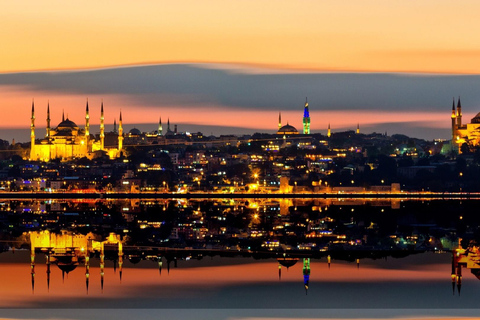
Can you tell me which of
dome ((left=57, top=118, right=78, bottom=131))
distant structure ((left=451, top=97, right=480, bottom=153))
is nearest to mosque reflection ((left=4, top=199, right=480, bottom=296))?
distant structure ((left=451, top=97, right=480, bottom=153))

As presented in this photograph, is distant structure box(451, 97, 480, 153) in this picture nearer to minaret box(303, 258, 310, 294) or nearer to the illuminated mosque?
the illuminated mosque

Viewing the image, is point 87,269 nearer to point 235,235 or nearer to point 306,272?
point 306,272

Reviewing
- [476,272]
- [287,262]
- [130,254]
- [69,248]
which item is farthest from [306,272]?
[69,248]

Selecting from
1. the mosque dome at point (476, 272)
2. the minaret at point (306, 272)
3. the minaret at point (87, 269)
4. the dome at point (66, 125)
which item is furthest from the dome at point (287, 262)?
the dome at point (66, 125)

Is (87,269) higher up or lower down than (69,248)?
lower down

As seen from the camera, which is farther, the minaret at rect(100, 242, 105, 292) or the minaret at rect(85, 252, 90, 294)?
the minaret at rect(100, 242, 105, 292)
